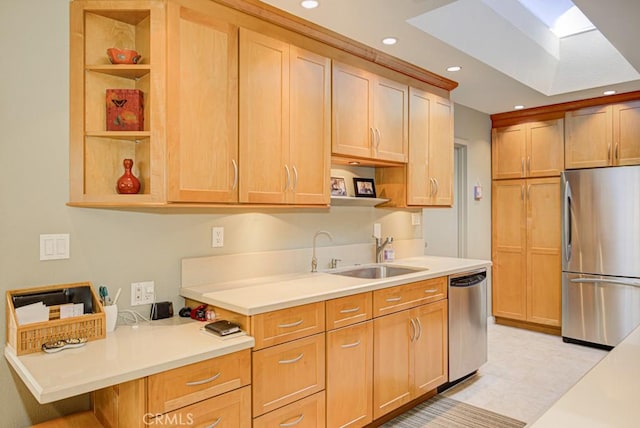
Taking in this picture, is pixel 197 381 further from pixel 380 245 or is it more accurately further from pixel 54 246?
pixel 380 245

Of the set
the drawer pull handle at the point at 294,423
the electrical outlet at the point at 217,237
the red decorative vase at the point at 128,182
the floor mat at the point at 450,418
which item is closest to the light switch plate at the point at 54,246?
the red decorative vase at the point at 128,182

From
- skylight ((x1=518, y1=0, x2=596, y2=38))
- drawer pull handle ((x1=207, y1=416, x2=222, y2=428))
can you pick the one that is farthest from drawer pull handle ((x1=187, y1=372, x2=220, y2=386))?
skylight ((x1=518, y1=0, x2=596, y2=38))

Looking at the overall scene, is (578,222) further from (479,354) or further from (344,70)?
(344,70)

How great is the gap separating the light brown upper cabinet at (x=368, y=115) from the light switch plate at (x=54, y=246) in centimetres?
159

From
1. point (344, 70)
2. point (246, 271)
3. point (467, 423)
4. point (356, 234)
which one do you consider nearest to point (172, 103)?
point (246, 271)

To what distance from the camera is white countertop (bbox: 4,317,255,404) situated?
140 cm

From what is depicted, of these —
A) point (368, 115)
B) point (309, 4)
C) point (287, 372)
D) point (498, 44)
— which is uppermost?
point (498, 44)

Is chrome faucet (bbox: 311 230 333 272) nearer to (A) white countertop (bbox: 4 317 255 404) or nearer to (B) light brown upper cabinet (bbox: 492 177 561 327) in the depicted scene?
(A) white countertop (bbox: 4 317 255 404)

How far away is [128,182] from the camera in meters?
2.00

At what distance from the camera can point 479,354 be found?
11.3 feet

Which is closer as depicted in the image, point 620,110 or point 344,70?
point 344,70

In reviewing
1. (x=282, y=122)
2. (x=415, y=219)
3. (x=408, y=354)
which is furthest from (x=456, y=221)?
(x=282, y=122)

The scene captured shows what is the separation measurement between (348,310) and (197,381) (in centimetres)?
96

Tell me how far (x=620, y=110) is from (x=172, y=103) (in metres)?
4.23
